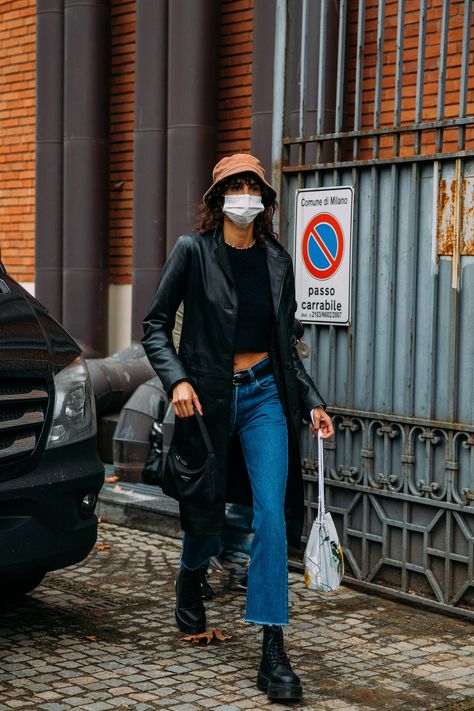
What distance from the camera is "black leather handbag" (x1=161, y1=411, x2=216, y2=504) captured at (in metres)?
5.00

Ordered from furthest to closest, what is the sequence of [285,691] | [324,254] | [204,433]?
[324,254]
[204,433]
[285,691]

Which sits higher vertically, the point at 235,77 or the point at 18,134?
the point at 235,77

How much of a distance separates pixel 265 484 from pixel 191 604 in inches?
35.6

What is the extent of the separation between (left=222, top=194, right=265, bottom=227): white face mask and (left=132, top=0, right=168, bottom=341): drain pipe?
495 cm

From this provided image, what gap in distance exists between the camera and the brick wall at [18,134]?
38.6ft

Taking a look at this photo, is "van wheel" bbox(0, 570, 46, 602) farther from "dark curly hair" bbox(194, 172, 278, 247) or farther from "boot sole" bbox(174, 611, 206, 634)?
"dark curly hair" bbox(194, 172, 278, 247)

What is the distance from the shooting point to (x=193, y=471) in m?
5.05

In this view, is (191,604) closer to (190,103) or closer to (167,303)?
(167,303)

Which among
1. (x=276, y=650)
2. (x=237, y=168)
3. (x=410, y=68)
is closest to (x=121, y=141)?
(x=410, y=68)

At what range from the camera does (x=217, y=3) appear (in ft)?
31.4

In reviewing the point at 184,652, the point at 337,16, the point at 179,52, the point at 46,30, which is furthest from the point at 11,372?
the point at 46,30

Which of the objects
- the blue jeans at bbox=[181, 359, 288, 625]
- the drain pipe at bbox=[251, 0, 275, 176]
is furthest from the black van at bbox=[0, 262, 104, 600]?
the drain pipe at bbox=[251, 0, 275, 176]

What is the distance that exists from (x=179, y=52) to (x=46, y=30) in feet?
6.61

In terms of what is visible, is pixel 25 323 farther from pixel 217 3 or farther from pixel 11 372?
pixel 217 3
